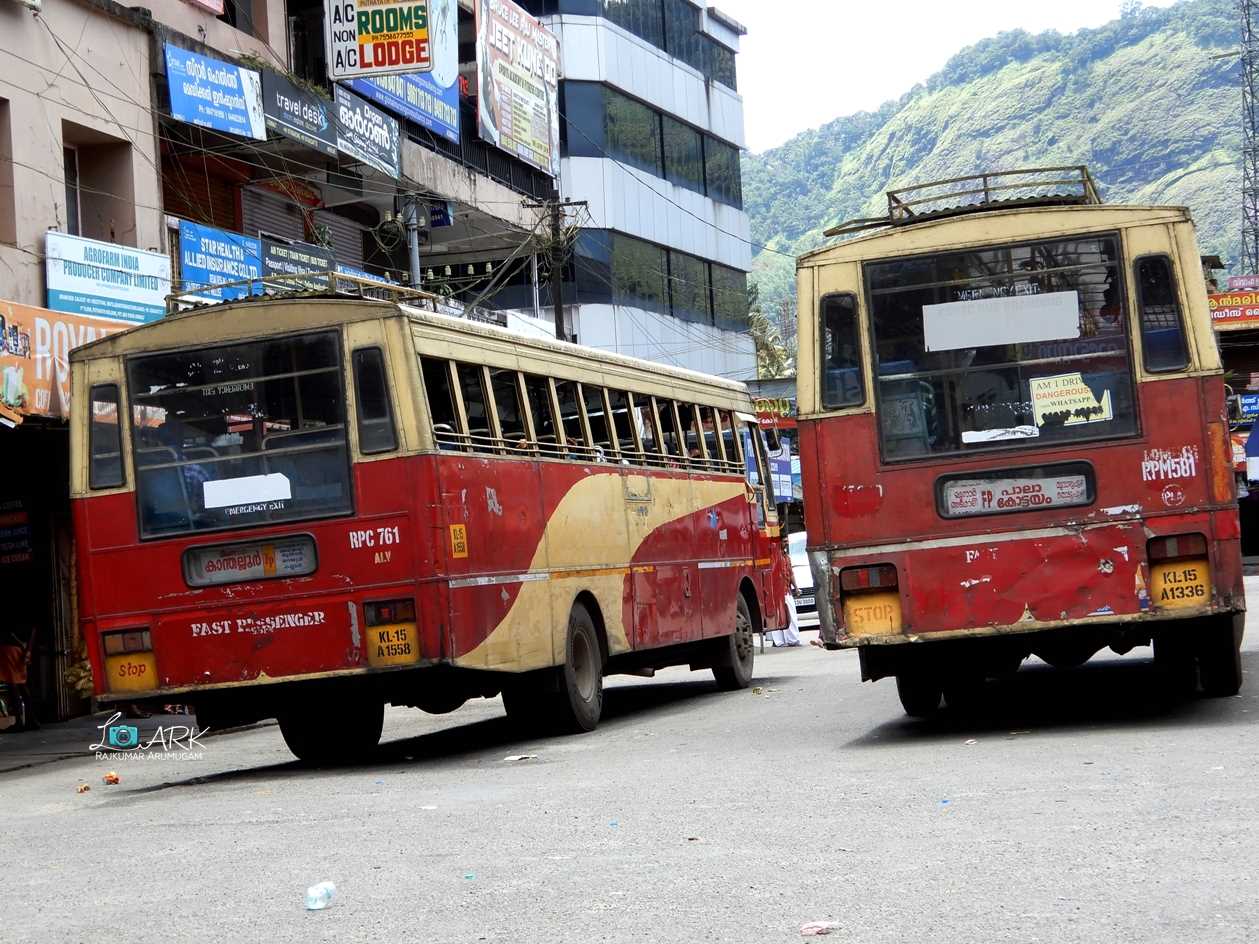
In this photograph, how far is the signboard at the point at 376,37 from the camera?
26.9 meters

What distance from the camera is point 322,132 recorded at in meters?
25.8

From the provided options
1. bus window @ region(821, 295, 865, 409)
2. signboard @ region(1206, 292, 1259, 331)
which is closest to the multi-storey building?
signboard @ region(1206, 292, 1259, 331)

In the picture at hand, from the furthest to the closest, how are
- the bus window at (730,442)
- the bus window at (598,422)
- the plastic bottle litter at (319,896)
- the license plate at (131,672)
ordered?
1. the bus window at (730,442)
2. the bus window at (598,422)
3. the license plate at (131,672)
4. the plastic bottle litter at (319,896)

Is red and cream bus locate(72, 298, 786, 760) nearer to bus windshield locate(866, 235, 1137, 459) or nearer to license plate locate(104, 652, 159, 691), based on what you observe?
license plate locate(104, 652, 159, 691)

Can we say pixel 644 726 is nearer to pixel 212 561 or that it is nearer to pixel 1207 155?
pixel 212 561

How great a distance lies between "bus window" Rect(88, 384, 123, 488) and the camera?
13234 mm

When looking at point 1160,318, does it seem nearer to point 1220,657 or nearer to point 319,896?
point 1220,657

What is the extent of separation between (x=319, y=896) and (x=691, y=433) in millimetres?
12368

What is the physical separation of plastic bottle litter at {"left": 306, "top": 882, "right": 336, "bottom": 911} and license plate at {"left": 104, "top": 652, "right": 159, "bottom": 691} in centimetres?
623

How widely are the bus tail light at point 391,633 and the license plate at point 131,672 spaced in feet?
5.35

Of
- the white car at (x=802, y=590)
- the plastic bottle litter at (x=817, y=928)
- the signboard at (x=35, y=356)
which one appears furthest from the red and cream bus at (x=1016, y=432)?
the white car at (x=802, y=590)

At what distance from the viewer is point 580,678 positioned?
15.2 meters

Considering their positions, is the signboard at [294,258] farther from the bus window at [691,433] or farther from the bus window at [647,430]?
the bus window at [647,430]

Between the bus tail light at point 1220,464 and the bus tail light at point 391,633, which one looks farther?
the bus tail light at point 391,633
